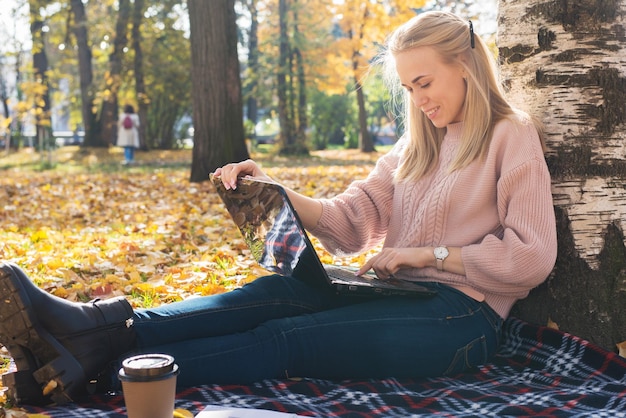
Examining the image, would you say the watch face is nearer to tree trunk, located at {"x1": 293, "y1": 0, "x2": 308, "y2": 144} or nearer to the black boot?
the black boot

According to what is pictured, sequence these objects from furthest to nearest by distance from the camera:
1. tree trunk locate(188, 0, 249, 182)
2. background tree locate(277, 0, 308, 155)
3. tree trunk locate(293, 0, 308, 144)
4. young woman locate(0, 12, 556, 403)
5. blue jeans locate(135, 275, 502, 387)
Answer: tree trunk locate(293, 0, 308, 144) → background tree locate(277, 0, 308, 155) → tree trunk locate(188, 0, 249, 182) → blue jeans locate(135, 275, 502, 387) → young woman locate(0, 12, 556, 403)

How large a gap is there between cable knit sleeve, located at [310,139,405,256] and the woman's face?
36 centimetres

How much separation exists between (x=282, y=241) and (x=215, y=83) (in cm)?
722

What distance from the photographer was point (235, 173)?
316cm

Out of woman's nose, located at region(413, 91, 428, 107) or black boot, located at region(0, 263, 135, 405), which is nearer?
black boot, located at region(0, 263, 135, 405)

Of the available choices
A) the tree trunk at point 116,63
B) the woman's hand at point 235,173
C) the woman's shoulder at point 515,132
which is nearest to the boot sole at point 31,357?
the woman's hand at point 235,173

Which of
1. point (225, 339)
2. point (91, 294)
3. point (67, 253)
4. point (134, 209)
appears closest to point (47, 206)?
point (134, 209)

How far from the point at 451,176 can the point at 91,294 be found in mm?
2263

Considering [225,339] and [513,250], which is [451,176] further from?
[225,339]

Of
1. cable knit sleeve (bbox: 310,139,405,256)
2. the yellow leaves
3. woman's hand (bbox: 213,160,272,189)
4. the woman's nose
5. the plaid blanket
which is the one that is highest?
the woman's nose

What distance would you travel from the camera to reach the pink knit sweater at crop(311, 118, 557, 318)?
2.75 meters

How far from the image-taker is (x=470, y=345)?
2.81 metres

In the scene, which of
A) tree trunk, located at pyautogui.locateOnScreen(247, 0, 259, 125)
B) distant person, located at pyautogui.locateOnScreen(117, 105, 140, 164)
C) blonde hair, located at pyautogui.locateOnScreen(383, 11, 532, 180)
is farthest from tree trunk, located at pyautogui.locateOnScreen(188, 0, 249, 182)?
tree trunk, located at pyautogui.locateOnScreen(247, 0, 259, 125)

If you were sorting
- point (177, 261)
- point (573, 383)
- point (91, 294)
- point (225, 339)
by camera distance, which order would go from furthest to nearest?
point (177, 261) < point (91, 294) < point (573, 383) < point (225, 339)
